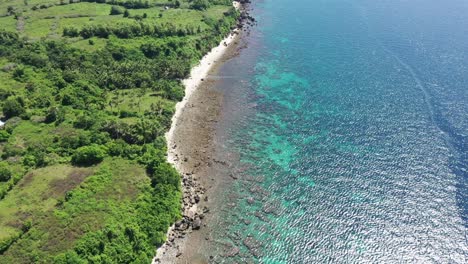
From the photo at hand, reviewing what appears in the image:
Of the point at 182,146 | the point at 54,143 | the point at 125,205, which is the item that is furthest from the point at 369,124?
the point at 54,143

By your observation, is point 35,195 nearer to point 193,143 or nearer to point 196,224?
point 196,224

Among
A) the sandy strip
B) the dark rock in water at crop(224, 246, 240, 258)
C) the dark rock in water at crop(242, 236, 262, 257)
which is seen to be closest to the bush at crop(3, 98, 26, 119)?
the sandy strip

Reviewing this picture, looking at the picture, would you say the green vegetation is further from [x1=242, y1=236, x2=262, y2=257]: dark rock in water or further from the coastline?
[x1=242, y1=236, x2=262, y2=257]: dark rock in water

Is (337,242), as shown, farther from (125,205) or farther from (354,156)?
(125,205)

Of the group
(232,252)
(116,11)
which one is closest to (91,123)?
(232,252)

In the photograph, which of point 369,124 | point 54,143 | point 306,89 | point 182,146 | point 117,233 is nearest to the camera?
point 117,233

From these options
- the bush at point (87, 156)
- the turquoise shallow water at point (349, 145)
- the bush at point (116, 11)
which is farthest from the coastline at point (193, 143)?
the bush at point (116, 11)
